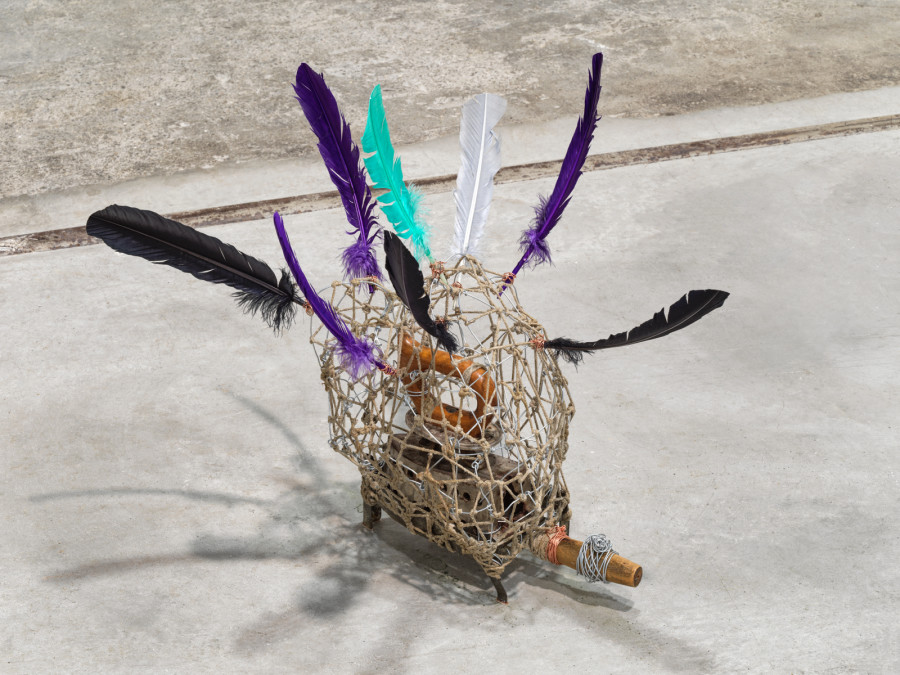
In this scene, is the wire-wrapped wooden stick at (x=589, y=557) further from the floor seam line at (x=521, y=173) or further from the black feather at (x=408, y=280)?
the floor seam line at (x=521, y=173)

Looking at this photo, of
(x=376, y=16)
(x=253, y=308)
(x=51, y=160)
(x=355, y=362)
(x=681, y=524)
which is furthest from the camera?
(x=376, y=16)

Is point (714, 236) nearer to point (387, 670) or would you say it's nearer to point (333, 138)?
point (333, 138)

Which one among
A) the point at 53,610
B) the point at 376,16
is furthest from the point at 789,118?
the point at 53,610

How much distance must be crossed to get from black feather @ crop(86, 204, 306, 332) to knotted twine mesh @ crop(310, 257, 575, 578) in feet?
0.80

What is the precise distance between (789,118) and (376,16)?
4272 millimetres

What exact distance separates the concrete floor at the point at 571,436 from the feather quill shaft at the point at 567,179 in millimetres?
1233

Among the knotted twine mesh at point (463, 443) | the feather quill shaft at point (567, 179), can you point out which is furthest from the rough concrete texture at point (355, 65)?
the knotted twine mesh at point (463, 443)

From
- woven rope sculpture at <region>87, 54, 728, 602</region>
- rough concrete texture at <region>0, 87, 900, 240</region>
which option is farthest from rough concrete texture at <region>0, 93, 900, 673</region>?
rough concrete texture at <region>0, 87, 900, 240</region>

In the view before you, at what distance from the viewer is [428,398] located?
14.0 ft

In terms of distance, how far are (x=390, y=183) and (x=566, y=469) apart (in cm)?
170

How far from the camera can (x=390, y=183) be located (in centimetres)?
472

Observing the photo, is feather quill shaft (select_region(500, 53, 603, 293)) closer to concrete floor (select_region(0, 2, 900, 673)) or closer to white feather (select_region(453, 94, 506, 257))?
white feather (select_region(453, 94, 506, 257))

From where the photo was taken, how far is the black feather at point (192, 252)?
169 inches

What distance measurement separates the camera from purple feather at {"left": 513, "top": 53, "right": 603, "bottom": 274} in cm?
448
